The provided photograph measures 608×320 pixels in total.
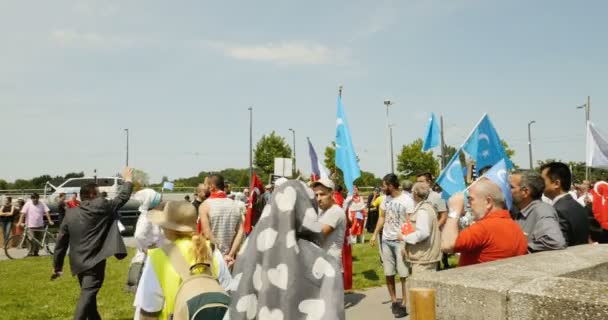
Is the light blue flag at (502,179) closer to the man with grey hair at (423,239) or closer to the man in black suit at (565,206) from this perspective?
the man in black suit at (565,206)

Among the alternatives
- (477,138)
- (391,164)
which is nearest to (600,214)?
(477,138)

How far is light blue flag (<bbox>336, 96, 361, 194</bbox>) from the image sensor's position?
26.9 ft

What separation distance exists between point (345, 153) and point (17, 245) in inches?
436

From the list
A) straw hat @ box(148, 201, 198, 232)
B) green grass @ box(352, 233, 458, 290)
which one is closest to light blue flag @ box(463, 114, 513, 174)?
green grass @ box(352, 233, 458, 290)

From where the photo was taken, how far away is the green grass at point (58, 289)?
762 cm

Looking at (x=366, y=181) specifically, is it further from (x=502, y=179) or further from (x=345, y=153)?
(x=502, y=179)

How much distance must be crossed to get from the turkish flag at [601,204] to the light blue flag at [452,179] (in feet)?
9.56

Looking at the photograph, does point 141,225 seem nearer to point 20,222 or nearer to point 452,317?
point 452,317

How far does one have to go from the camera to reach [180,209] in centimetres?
358

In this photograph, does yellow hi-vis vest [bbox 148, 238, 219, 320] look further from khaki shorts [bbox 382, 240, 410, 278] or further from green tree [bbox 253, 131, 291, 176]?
green tree [bbox 253, 131, 291, 176]

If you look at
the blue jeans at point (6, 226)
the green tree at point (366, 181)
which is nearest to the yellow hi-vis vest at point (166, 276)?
the blue jeans at point (6, 226)

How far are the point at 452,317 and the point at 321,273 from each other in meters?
0.76

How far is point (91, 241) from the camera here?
582 cm

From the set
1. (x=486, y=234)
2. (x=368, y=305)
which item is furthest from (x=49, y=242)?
(x=486, y=234)
